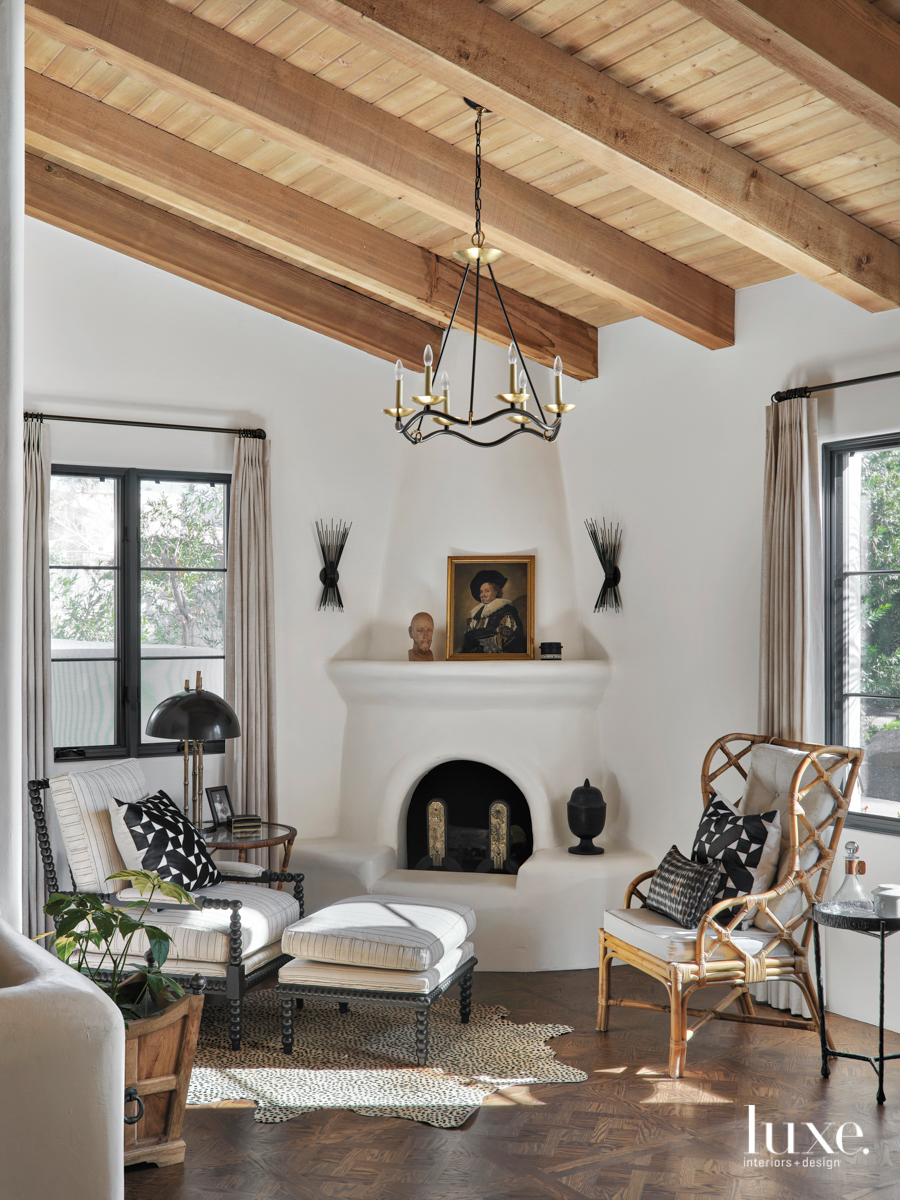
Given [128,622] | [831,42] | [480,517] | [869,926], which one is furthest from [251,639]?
[831,42]

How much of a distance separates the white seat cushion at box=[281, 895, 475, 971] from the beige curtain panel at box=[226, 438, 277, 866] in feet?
4.88

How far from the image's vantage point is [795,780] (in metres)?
4.18

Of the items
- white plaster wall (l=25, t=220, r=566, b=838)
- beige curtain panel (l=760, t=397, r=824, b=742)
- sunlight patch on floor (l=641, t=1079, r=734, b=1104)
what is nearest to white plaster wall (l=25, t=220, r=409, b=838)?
white plaster wall (l=25, t=220, r=566, b=838)

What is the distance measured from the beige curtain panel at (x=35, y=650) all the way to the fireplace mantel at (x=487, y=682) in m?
1.70

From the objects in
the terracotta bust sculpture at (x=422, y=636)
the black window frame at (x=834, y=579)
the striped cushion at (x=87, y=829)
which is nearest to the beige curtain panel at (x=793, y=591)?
the black window frame at (x=834, y=579)

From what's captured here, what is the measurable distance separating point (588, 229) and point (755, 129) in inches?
42.1

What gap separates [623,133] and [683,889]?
294 centimetres

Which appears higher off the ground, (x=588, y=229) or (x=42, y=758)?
(x=588, y=229)

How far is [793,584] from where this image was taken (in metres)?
4.62

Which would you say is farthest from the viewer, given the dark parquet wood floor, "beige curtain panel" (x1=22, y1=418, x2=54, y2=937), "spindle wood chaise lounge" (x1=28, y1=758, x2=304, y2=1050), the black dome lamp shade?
"beige curtain panel" (x1=22, y1=418, x2=54, y2=937)

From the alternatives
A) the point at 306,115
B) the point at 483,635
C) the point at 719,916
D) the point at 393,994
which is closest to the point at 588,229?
the point at 306,115

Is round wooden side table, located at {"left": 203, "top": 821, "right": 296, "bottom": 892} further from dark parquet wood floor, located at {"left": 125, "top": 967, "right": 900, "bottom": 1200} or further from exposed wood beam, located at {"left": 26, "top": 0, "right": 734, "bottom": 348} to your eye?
exposed wood beam, located at {"left": 26, "top": 0, "right": 734, "bottom": 348}

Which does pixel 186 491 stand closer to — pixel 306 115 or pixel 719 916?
pixel 306 115

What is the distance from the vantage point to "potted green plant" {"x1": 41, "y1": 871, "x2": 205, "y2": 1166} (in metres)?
3.14
